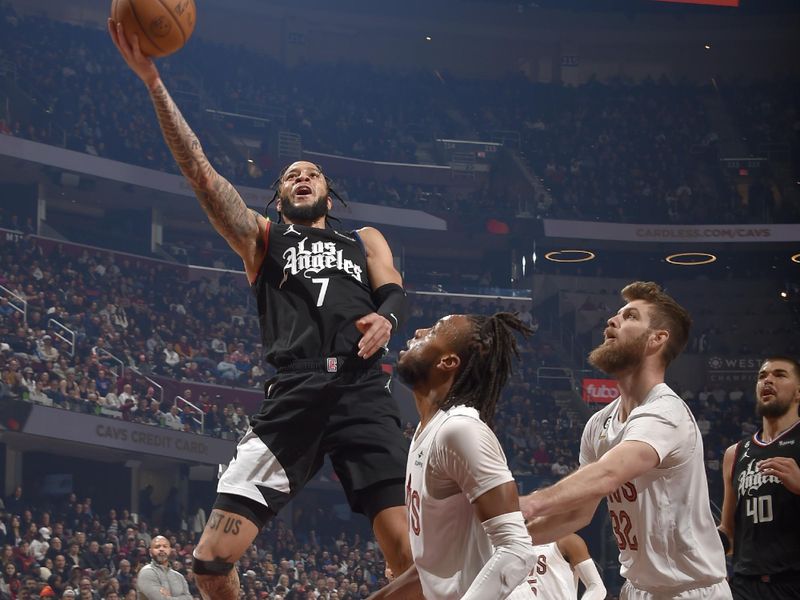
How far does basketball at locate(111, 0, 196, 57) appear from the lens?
15.8ft

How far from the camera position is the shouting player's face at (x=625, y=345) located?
4199 millimetres

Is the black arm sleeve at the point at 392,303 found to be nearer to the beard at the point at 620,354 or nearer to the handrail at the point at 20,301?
the beard at the point at 620,354

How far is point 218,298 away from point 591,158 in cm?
1342

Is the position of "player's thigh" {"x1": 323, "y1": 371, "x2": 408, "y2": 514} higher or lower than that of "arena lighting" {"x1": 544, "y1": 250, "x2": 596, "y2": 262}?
lower

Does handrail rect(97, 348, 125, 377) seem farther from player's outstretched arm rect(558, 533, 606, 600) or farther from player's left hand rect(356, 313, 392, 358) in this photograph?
player's left hand rect(356, 313, 392, 358)

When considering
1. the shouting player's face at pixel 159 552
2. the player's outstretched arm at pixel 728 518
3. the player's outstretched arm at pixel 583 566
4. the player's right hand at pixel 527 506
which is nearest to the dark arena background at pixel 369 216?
the shouting player's face at pixel 159 552

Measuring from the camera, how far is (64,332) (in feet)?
74.4

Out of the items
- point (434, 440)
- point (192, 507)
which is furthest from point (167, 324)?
point (434, 440)

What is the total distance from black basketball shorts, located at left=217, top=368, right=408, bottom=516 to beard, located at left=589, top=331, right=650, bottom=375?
1.12m

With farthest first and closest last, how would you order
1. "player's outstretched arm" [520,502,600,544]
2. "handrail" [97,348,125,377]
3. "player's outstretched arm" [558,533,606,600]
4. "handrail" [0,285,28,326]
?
"handrail" [97,348,125,377]
"handrail" [0,285,28,326]
"player's outstretched arm" [558,533,606,600]
"player's outstretched arm" [520,502,600,544]

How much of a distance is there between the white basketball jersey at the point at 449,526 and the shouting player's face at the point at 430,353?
0.59 ft

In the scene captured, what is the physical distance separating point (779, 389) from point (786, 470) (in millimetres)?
685

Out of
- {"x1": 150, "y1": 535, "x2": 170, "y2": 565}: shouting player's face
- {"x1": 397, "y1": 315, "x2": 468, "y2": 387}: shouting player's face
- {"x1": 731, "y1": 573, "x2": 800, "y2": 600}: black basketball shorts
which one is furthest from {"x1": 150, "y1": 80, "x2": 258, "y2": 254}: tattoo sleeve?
{"x1": 150, "y1": 535, "x2": 170, "y2": 565}: shouting player's face

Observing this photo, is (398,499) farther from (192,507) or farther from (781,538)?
(192,507)
